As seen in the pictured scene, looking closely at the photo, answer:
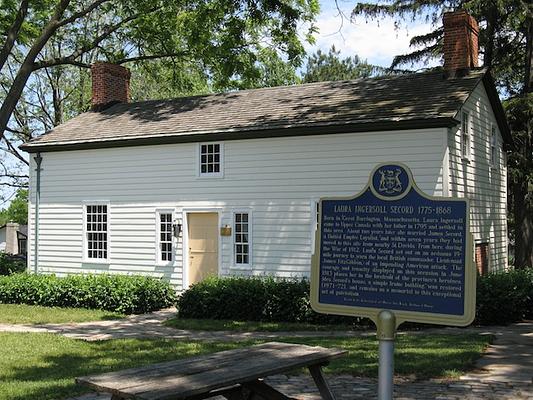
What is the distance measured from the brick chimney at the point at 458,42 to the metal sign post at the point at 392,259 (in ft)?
42.6

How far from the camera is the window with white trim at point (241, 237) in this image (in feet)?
55.8

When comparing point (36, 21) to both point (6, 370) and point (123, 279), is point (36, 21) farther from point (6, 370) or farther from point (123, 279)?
point (6, 370)

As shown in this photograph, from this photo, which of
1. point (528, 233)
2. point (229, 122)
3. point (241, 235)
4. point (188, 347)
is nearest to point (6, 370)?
point (188, 347)

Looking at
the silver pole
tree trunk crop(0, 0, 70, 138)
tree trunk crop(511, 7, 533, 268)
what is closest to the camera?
the silver pole

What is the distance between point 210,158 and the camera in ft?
57.9

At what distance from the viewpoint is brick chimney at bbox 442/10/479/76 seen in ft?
54.8

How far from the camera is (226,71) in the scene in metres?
21.1

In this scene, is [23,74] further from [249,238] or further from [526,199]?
[526,199]

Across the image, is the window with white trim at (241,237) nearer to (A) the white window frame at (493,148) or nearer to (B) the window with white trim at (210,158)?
(B) the window with white trim at (210,158)

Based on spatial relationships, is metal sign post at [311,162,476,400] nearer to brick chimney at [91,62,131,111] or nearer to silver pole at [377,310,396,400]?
silver pole at [377,310,396,400]

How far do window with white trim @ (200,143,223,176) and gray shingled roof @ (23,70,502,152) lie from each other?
0.35 meters

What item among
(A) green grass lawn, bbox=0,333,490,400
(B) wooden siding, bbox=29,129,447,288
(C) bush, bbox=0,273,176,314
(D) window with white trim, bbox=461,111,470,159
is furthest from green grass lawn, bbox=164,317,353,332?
(D) window with white trim, bbox=461,111,470,159

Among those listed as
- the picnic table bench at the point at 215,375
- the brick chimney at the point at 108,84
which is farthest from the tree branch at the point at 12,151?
the picnic table bench at the point at 215,375

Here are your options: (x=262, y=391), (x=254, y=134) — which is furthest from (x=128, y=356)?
(x=254, y=134)
